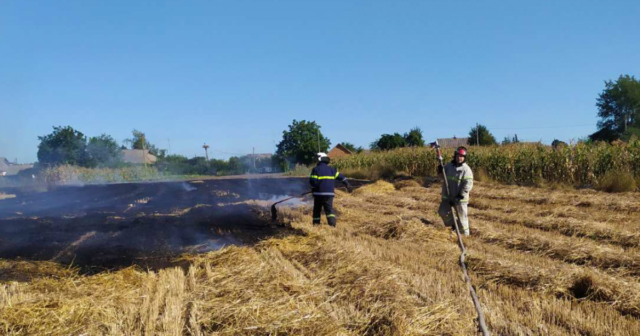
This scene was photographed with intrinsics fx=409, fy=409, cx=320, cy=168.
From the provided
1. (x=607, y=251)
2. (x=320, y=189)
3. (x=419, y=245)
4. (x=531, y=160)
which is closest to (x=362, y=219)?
(x=320, y=189)

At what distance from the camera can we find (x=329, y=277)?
17.1 ft

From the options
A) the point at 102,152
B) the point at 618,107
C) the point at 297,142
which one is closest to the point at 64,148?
the point at 102,152

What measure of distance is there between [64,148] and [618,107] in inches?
2630

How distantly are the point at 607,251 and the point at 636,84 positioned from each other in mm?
56769

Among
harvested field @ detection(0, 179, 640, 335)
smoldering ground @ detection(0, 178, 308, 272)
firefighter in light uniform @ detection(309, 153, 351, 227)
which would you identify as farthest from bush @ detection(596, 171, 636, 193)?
smoldering ground @ detection(0, 178, 308, 272)

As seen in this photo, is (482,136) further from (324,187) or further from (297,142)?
(324,187)

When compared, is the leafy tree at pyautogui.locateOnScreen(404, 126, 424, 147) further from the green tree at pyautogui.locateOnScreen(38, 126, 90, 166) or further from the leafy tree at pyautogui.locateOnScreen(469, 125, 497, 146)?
the green tree at pyautogui.locateOnScreen(38, 126, 90, 166)

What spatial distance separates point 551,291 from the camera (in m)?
4.76

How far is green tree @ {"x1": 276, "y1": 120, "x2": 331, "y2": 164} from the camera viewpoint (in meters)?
63.2

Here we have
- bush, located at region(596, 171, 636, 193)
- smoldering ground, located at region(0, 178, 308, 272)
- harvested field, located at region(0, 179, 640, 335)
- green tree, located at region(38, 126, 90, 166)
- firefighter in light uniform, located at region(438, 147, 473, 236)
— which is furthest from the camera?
green tree, located at region(38, 126, 90, 166)

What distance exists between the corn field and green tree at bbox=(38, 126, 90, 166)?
4237cm

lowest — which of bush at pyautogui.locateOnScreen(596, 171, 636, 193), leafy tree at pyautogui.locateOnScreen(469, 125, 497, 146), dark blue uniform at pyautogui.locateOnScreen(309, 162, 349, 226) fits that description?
bush at pyautogui.locateOnScreen(596, 171, 636, 193)

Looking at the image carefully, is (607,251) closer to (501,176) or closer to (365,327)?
(365,327)

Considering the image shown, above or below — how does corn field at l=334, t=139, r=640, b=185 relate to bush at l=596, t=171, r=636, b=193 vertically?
above
